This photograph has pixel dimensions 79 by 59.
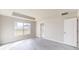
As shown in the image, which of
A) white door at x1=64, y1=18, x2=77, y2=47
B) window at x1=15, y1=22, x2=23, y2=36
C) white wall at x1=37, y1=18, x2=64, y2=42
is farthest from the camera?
white wall at x1=37, y1=18, x2=64, y2=42

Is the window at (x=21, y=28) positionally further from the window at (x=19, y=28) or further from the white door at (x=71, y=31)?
the white door at (x=71, y=31)

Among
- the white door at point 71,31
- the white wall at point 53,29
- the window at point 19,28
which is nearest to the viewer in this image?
the window at point 19,28

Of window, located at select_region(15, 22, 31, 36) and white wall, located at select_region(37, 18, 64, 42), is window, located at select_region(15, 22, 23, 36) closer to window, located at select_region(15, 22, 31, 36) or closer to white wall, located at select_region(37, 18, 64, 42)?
window, located at select_region(15, 22, 31, 36)

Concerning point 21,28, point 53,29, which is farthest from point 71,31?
point 21,28

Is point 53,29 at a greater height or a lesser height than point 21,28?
lesser

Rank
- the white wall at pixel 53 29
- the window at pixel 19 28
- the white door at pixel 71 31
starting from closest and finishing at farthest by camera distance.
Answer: the window at pixel 19 28, the white door at pixel 71 31, the white wall at pixel 53 29

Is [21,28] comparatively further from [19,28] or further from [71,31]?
[71,31]

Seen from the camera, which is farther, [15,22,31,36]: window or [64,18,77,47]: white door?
[64,18,77,47]: white door

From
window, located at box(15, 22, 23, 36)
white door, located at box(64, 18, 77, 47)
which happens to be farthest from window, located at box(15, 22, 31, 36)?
white door, located at box(64, 18, 77, 47)

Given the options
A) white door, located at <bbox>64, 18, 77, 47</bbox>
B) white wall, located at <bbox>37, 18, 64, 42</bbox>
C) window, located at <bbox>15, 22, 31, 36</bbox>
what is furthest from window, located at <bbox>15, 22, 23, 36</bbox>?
white wall, located at <bbox>37, 18, 64, 42</bbox>

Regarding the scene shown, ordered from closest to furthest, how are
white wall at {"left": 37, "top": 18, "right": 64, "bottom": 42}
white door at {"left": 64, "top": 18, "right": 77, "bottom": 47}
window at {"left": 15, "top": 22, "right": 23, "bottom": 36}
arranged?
→ window at {"left": 15, "top": 22, "right": 23, "bottom": 36}, white door at {"left": 64, "top": 18, "right": 77, "bottom": 47}, white wall at {"left": 37, "top": 18, "right": 64, "bottom": 42}

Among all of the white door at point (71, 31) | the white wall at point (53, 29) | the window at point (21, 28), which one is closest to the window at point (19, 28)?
the window at point (21, 28)
